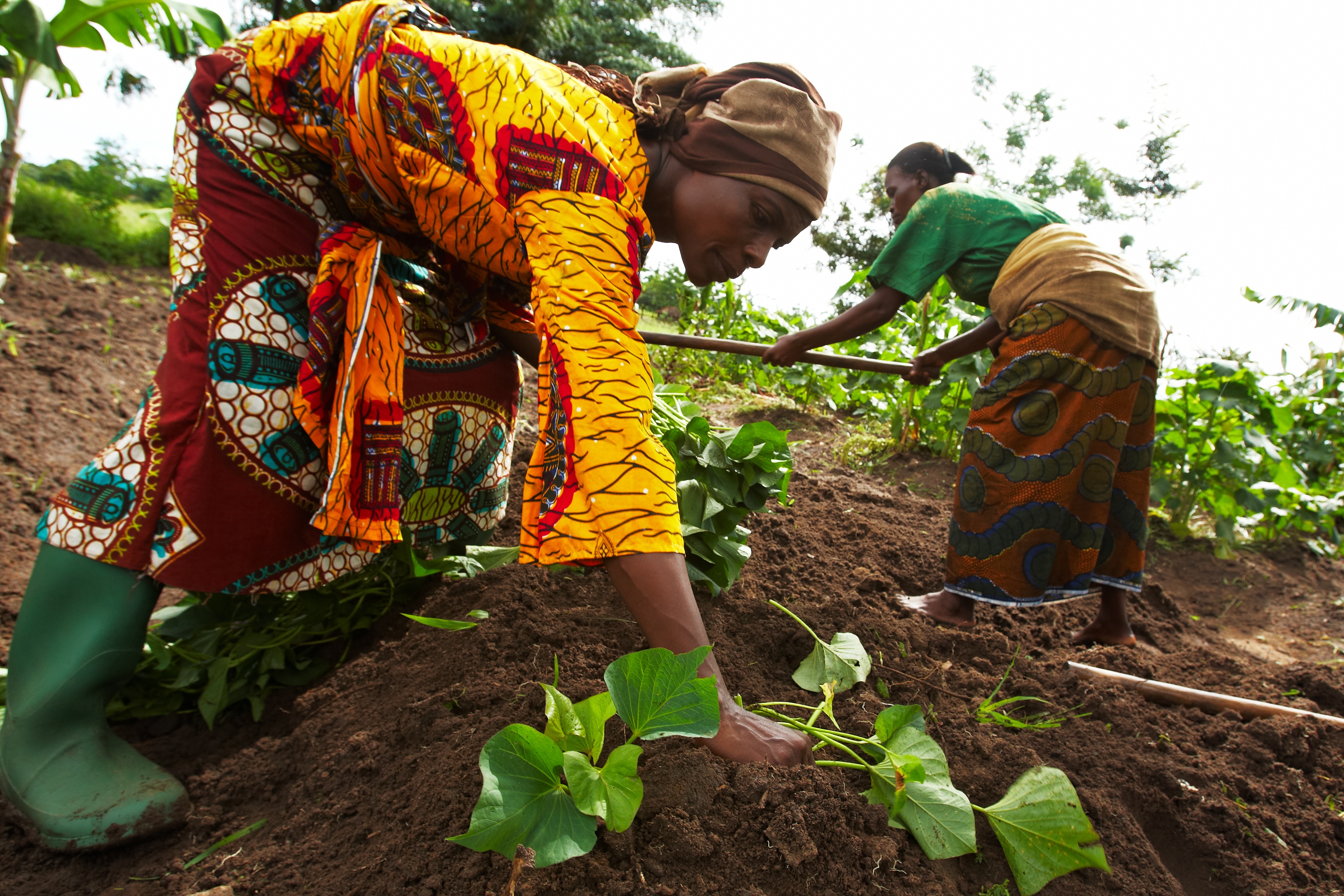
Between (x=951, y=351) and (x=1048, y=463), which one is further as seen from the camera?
(x=951, y=351)

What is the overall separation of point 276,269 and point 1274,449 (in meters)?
4.19

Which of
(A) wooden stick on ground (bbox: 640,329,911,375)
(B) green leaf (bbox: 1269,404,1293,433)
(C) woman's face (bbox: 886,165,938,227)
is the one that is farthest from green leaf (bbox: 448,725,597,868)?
(B) green leaf (bbox: 1269,404,1293,433)

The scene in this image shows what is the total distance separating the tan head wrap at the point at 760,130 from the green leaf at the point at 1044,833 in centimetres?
103

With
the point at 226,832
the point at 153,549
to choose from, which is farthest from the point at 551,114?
the point at 226,832

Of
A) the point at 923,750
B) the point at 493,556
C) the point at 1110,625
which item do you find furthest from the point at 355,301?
the point at 1110,625

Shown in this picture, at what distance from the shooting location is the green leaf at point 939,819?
1031mm

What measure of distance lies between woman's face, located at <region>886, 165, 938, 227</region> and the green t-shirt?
0.30 m

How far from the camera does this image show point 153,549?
1.24 metres

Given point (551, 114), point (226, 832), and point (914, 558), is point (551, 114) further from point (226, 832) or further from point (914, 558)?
point (914, 558)

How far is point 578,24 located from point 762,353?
759 centimetres

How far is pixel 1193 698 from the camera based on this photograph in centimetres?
168

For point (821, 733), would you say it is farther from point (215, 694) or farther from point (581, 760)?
point (215, 694)

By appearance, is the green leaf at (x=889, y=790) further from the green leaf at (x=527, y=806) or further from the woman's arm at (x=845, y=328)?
the woman's arm at (x=845, y=328)

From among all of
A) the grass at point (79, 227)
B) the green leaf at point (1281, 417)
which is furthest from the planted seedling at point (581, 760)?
the grass at point (79, 227)
